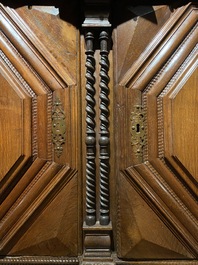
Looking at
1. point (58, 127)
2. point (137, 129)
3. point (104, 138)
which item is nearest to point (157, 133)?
point (137, 129)

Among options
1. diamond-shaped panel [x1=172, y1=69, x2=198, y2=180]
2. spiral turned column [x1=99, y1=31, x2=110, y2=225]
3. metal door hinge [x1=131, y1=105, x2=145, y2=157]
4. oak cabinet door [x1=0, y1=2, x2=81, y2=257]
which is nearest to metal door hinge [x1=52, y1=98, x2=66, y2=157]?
oak cabinet door [x1=0, y1=2, x2=81, y2=257]

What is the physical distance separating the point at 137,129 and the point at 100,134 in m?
0.13

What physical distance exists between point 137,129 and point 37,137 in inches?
14.0

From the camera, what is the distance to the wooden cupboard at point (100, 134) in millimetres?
1006

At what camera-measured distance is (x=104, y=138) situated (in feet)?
3.29

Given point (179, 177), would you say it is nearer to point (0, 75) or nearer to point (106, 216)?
point (106, 216)

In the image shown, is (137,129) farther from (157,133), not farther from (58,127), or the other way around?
(58,127)

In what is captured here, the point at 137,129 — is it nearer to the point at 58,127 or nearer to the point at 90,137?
the point at 90,137

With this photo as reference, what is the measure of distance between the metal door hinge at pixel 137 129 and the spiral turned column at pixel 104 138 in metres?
0.09

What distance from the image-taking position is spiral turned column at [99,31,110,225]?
3.28ft

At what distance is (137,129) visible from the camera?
102 cm

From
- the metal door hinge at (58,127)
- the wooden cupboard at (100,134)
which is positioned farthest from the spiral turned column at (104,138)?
the metal door hinge at (58,127)

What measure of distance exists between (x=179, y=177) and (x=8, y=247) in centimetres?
65

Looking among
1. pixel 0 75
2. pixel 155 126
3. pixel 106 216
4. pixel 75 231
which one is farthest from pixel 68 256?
pixel 0 75
